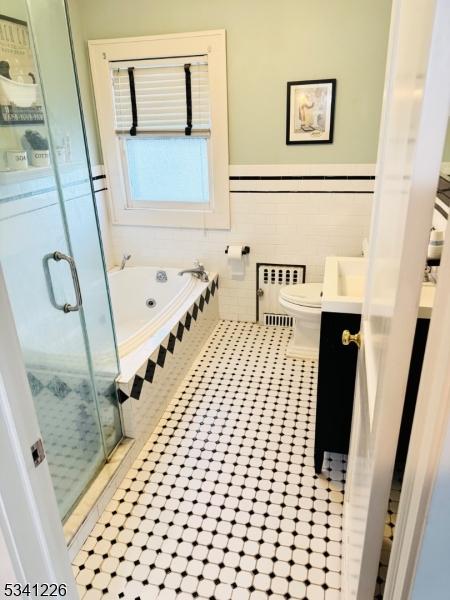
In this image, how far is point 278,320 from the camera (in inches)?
136

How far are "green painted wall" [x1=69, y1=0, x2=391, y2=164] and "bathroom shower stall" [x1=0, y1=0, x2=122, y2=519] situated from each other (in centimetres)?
151

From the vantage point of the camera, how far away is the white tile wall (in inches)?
117

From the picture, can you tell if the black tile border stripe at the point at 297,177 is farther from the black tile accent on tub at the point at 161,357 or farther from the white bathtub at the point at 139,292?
the black tile accent on tub at the point at 161,357

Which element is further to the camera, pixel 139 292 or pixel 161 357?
pixel 139 292

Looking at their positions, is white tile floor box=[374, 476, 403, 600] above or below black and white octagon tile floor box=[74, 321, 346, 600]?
above

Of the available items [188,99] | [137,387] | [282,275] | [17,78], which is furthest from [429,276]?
[188,99]

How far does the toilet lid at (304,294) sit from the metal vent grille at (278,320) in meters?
0.42

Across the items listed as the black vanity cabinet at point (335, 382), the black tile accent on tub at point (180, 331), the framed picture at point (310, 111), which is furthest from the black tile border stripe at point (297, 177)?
the black vanity cabinet at point (335, 382)

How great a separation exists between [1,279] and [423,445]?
0.77 meters

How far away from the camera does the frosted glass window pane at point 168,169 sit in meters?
3.18

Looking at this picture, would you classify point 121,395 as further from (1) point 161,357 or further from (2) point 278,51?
(2) point 278,51

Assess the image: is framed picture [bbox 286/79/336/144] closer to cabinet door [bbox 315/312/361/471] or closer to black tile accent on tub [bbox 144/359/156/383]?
cabinet door [bbox 315/312/361/471]

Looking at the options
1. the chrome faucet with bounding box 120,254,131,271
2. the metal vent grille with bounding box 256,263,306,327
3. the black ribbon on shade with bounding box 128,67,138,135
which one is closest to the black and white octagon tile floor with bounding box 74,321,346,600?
the metal vent grille with bounding box 256,263,306,327

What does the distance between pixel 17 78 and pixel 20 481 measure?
1407 millimetres
